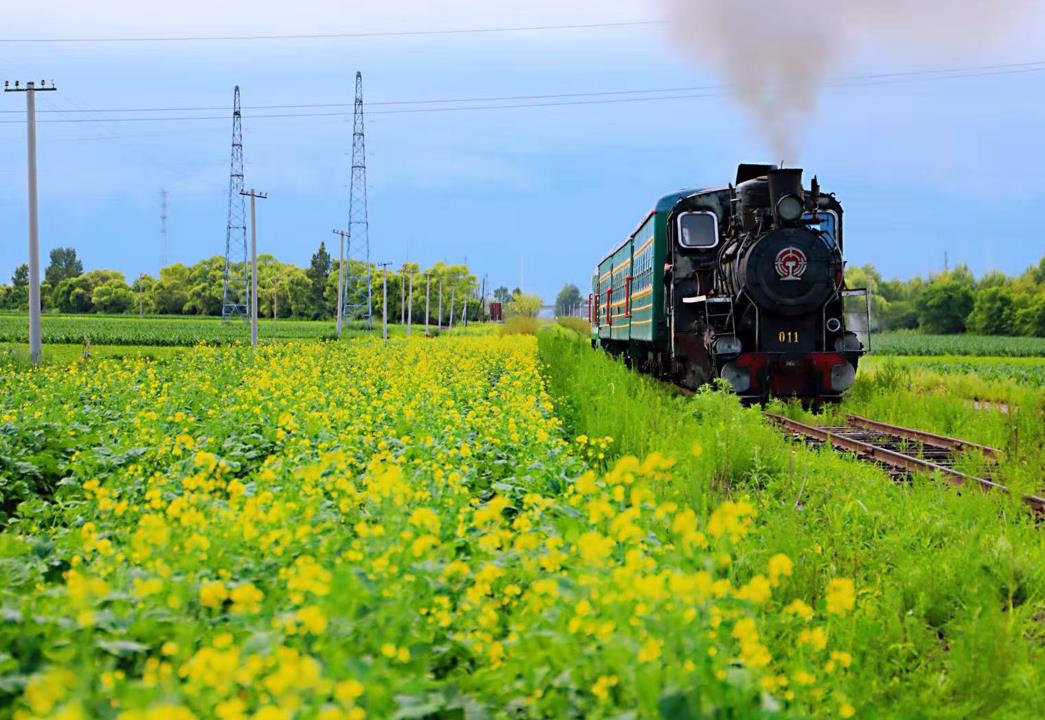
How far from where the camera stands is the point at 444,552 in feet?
14.6

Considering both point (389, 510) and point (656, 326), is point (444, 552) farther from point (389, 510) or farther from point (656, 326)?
point (656, 326)

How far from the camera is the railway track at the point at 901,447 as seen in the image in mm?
8938

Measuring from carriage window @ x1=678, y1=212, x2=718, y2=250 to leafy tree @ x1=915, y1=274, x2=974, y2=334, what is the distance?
234 feet

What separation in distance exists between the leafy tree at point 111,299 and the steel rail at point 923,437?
388ft

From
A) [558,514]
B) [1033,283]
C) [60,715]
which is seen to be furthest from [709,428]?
[1033,283]

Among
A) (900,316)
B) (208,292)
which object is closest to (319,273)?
(208,292)

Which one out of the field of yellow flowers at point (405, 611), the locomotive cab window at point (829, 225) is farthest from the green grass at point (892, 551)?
the locomotive cab window at point (829, 225)

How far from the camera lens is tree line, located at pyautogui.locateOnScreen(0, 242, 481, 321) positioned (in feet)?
391

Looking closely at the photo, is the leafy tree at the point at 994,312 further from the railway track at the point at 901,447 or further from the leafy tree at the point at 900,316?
the railway track at the point at 901,447

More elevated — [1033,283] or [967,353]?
[1033,283]

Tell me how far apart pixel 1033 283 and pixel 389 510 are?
283 ft

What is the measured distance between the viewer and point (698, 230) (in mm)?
15594

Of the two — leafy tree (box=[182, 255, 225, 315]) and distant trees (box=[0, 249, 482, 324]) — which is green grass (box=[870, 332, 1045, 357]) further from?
leafy tree (box=[182, 255, 225, 315])

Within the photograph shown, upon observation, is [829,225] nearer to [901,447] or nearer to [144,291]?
[901,447]
